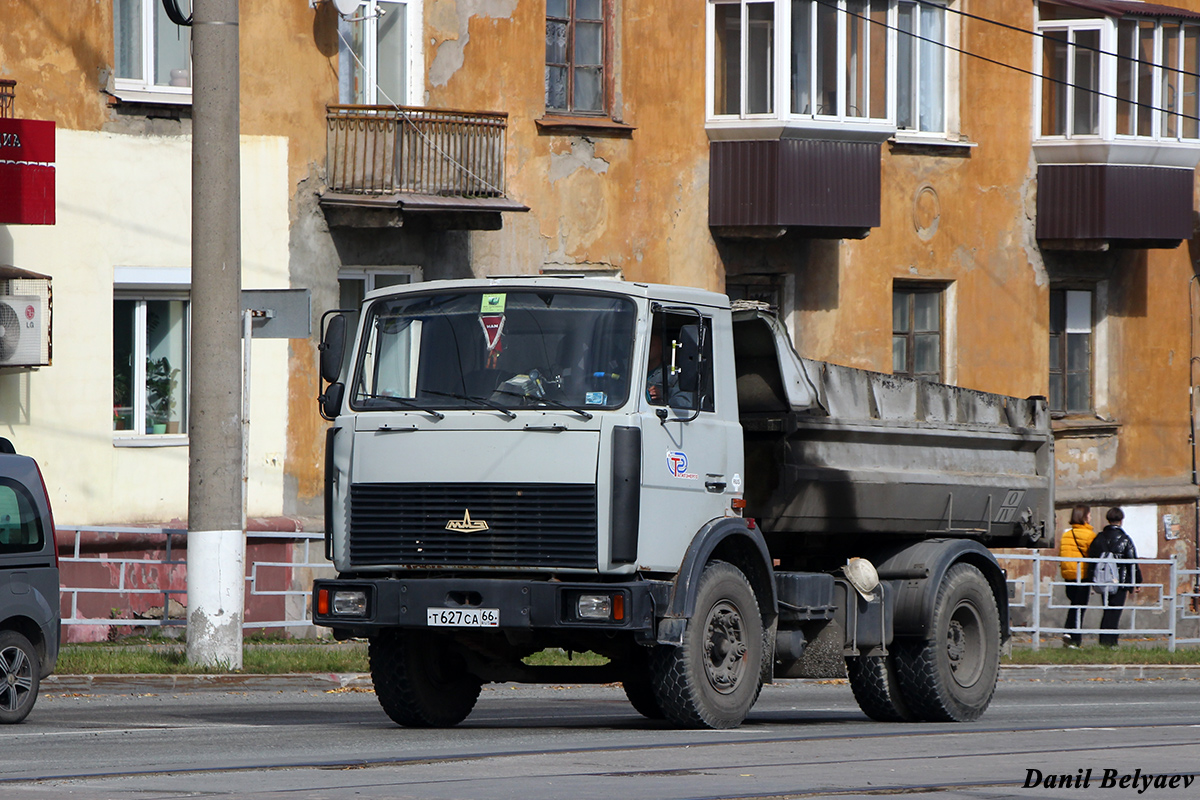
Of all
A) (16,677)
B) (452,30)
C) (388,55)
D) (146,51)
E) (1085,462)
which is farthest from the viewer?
(1085,462)

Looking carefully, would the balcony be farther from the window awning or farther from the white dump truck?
the white dump truck

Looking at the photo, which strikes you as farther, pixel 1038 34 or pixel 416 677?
pixel 1038 34

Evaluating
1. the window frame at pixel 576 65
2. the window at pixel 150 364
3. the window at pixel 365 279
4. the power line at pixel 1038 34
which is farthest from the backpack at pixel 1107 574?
the window at pixel 150 364

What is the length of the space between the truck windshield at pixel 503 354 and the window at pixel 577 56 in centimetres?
1284

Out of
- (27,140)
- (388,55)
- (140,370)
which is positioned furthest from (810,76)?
(27,140)

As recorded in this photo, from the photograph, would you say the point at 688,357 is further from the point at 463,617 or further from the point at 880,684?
the point at 880,684

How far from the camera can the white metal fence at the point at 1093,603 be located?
22828 millimetres

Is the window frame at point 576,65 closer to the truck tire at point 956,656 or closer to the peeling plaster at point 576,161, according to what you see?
the peeling plaster at point 576,161

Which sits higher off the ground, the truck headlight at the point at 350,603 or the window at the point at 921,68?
the window at the point at 921,68

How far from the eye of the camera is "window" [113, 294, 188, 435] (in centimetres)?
2123

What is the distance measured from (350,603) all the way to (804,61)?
15282 mm

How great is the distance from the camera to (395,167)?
22.2 meters

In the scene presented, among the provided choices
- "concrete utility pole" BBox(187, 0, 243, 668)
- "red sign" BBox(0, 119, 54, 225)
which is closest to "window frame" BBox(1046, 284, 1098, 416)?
"red sign" BBox(0, 119, 54, 225)

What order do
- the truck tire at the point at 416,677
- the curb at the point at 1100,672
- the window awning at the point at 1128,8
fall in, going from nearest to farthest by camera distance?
the truck tire at the point at 416,677 < the curb at the point at 1100,672 < the window awning at the point at 1128,8
